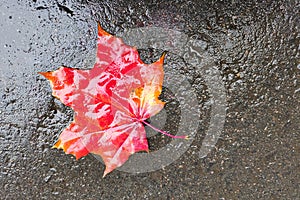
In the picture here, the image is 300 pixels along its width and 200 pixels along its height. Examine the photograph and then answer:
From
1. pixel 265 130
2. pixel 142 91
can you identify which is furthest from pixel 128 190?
pixel 265 130

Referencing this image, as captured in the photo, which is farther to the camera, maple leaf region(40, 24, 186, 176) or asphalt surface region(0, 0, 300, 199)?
asphalt surface region(0, 0, 300, 199)

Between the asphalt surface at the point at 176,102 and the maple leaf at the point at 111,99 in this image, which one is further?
the asphalt surface at the point at 176,102

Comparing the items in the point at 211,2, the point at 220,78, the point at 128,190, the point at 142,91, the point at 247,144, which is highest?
the point at 211,2

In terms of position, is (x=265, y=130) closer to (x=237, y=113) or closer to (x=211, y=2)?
(x=237, y=113)

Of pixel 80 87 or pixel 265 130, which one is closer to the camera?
pixel 80 87

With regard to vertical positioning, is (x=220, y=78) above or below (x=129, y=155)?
above
